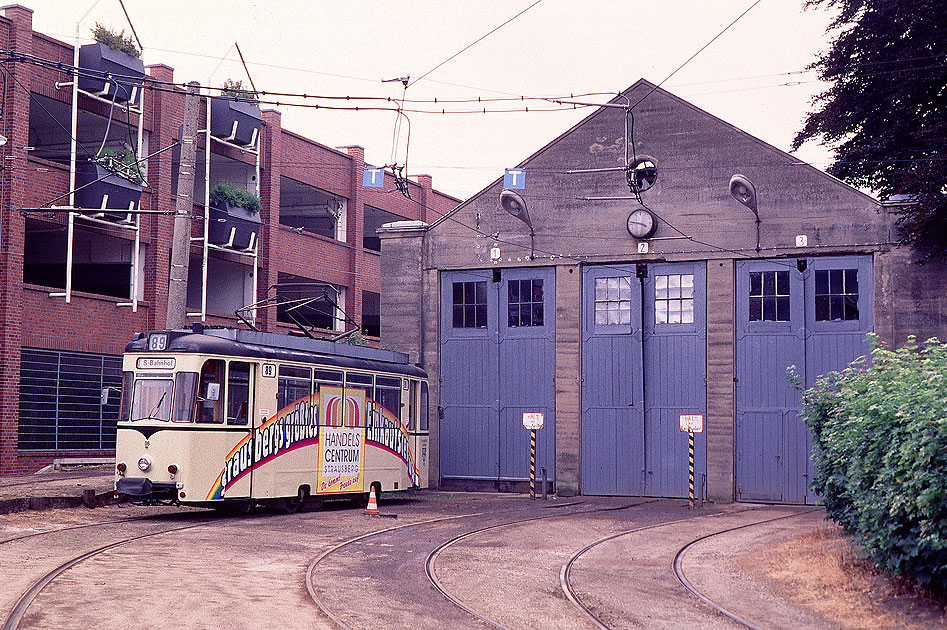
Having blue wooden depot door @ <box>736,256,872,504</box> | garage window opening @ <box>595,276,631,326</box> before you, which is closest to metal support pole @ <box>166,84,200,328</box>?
garage window opening @ <box>595,276,631,326</box>

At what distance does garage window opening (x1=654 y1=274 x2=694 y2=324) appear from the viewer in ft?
90.3

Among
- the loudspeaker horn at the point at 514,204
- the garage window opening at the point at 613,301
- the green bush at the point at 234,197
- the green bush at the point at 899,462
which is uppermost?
the green bush at the point at 234,197

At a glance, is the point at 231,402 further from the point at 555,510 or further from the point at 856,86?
the point at 856,86

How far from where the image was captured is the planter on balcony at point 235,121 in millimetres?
35438

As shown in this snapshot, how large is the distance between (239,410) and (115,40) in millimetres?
15780

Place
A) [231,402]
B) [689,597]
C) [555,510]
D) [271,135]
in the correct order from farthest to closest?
[271,135] < [555,510] < [231,402] < [689,597]

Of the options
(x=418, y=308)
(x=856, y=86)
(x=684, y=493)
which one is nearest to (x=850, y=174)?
(x=856, y=86)

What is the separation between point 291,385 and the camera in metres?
21.0

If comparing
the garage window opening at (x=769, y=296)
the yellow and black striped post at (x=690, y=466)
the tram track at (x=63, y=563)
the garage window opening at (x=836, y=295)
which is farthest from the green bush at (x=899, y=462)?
the garage window opening at (x=769, y=296)

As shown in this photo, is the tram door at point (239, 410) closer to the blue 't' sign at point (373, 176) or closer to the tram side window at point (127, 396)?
the tram side window at point (127, 396)

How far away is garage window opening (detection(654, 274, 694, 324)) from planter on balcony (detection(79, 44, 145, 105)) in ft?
48.1

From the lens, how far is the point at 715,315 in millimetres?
27094

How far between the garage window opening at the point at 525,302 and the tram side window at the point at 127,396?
11862 millimetres

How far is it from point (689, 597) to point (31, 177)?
22555mm
